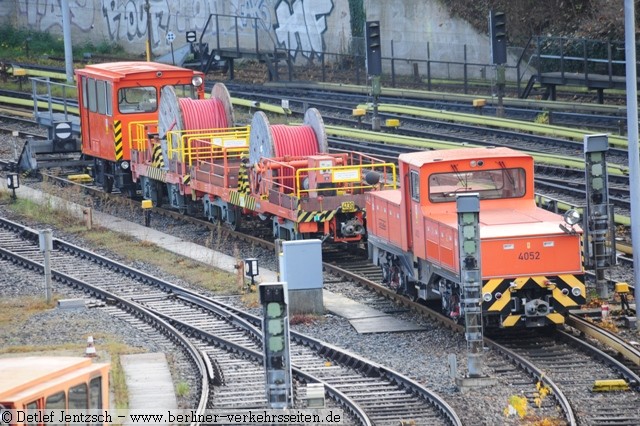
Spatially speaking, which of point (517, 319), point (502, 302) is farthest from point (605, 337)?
point (502, 302)

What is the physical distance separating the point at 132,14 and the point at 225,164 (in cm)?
3179

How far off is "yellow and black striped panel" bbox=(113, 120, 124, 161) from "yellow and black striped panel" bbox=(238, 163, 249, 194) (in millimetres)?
5767

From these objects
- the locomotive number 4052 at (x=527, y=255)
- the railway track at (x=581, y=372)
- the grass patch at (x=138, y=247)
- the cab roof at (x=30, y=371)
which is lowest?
the railway track at (x=581, y=372)

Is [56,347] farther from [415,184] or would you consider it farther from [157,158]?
[157,158]

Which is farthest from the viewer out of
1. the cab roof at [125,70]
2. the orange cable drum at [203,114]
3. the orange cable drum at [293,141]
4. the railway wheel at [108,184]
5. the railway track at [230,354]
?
the railway wheel at [108,184]

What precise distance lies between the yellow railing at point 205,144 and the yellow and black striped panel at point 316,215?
Answer: 14.7 ft

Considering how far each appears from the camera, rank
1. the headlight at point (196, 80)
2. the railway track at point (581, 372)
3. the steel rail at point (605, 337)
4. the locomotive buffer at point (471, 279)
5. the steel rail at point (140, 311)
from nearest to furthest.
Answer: the railway track at point (581, 372)
the locomotive buffer at point (471, 279)
the steel rail at point (140, 311)
the steel rail at point (605, 337)
the headlight at point (196, 80)

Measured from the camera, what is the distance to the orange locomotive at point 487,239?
18828 mm

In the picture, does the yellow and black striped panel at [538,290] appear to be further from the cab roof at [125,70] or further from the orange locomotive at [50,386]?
the cab roof at [125,70]

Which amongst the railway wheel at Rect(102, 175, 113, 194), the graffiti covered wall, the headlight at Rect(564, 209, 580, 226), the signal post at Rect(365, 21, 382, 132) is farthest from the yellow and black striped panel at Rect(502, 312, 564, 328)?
the graffiti covered wall

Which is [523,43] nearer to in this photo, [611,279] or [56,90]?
[56,90]

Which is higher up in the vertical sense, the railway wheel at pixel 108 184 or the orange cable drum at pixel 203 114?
the orange cable drum at pixel 203 114

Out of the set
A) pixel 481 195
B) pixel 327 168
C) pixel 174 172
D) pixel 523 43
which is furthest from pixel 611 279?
pixel 523 43

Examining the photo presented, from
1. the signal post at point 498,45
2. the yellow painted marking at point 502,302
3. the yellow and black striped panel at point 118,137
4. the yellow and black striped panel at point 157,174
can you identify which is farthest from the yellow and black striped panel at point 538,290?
the signal post at point 498,45
